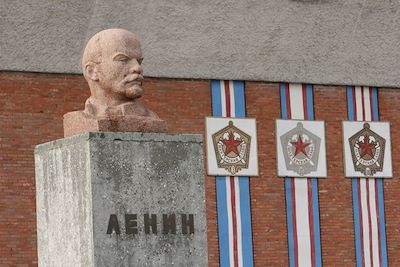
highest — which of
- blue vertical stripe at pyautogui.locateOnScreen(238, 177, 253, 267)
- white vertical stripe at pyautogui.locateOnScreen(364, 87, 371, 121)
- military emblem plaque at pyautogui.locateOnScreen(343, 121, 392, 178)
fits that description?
white vertical stripe at pyautogui.locateOnScreen(364, 87, 371, 121)

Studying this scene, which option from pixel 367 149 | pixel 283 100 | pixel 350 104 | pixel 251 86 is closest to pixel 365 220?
pixel 367 149

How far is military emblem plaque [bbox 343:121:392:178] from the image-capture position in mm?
23062

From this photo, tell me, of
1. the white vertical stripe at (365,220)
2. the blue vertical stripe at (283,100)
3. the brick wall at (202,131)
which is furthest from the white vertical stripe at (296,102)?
the white vertical stripe at (365,220)

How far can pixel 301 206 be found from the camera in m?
22.5

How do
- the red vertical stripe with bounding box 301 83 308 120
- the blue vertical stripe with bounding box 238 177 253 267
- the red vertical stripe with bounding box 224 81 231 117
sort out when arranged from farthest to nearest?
the red vertical stripe with bounding box 301 83 308 120, the red vertical stripe with bounding box 224 81 231 117, the blue vertical stripe with bounding box 238 177 253 267

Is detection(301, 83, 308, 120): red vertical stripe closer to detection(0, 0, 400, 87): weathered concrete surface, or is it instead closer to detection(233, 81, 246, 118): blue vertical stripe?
detection(0, 0, 400, 87): weathered concrete surface

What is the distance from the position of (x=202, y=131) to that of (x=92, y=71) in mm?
8204

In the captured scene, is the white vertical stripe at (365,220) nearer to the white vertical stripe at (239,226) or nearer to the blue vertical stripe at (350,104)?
the blue vertical stripe at (350,104)

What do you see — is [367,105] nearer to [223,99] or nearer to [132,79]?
[223,99]

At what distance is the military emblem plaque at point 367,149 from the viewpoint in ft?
75.7

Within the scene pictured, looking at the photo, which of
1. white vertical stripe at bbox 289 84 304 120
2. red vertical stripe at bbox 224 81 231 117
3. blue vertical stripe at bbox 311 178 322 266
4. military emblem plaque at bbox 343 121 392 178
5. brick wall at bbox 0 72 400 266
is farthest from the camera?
military emblem plaque at bbox 343 121 392 178

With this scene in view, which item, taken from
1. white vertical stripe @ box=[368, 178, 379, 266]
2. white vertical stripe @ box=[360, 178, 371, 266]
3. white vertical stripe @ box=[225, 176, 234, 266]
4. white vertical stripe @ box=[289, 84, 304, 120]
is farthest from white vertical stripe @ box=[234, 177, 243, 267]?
white vertical stripe @ box=[368, 178, 379, 266]

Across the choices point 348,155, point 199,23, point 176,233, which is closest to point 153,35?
point 199,23

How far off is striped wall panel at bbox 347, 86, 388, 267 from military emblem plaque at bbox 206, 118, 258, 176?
182cm
